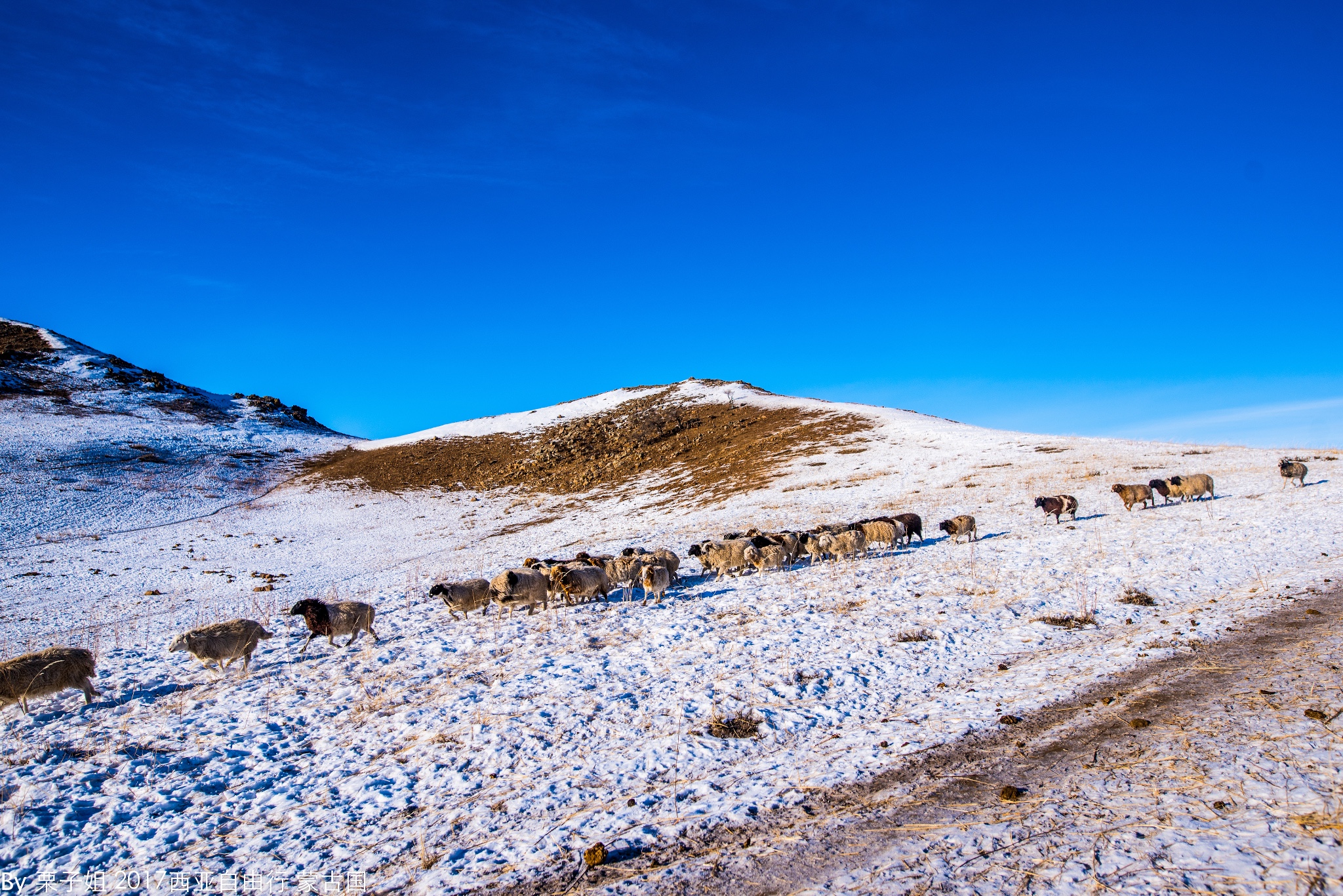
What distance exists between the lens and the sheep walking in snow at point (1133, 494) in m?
24.0

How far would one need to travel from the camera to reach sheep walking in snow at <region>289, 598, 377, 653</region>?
13.8m

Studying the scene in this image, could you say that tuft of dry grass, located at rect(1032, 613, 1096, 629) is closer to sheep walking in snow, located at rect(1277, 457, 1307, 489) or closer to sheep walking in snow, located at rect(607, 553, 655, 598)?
sheep walking in snow, located at rect(607, 553, 655, 598)

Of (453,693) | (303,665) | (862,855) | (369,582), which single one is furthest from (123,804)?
(369,582)

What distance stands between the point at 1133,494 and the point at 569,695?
2381 cm

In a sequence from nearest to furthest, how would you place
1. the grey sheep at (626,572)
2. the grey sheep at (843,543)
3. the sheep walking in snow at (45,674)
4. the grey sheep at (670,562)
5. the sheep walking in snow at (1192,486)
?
the sheep walking in snow at (45,674), the grey sheep at (626,572), the grey sheep at (670,562), the grey sheep at (843,543), the sheep walking in snow at (1192,486)

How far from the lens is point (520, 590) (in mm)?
15859

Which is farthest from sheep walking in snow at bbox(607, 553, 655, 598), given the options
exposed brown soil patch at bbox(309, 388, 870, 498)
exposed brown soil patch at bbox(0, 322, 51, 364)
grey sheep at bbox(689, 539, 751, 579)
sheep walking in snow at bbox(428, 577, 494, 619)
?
exposed brown soil patch at bbox(0, 322, 51, 364)

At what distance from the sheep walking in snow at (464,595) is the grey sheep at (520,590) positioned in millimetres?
233

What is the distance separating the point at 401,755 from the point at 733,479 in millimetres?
35251

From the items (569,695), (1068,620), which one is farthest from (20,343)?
(1068,620)

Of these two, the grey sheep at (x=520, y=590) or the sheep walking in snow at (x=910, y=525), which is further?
the sheep walking in snow at (x=910, y=525)

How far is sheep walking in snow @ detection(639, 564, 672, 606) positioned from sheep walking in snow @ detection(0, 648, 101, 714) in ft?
35.5

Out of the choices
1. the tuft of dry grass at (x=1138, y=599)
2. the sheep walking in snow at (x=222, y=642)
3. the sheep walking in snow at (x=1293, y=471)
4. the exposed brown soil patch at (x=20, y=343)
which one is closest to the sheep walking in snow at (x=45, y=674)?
the sheep walking in snow at (x=222, y=642)

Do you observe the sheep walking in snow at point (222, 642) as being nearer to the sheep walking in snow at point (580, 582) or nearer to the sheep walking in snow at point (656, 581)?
the sheep walking in snow at point (580, 582)
